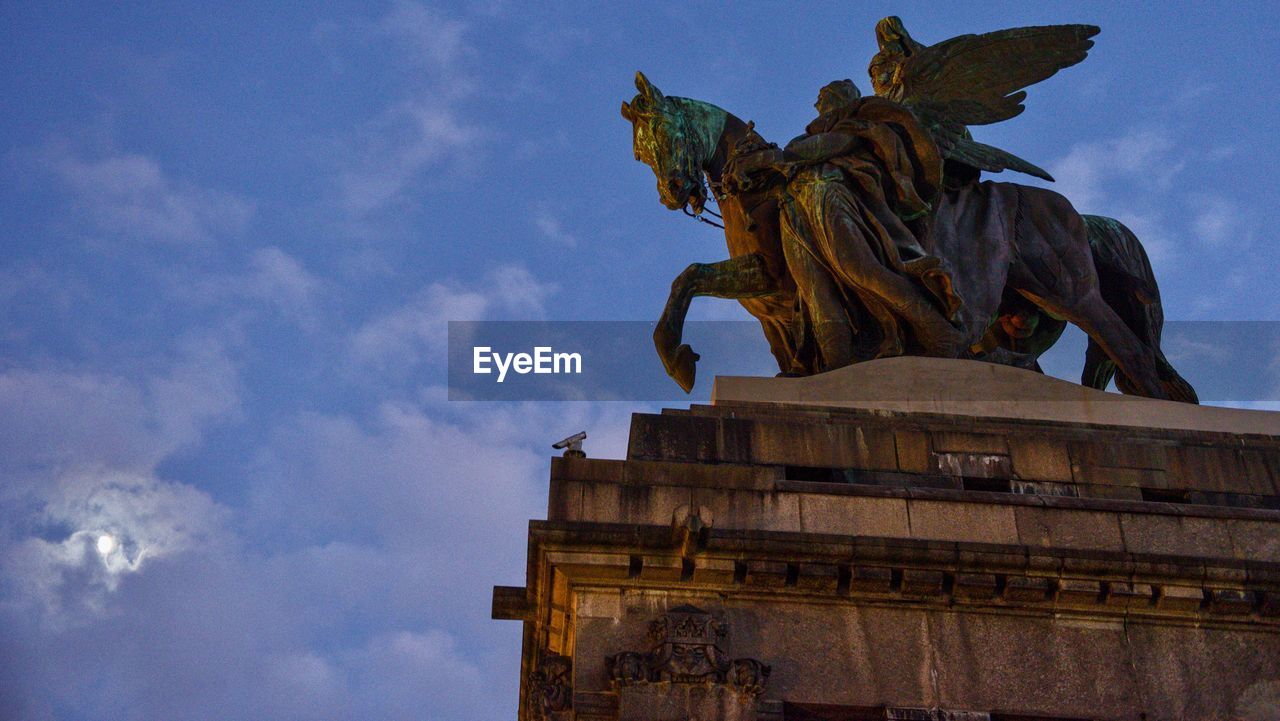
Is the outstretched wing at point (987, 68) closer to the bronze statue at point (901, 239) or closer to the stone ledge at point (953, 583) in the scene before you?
the bronze statue at point (901, 239)

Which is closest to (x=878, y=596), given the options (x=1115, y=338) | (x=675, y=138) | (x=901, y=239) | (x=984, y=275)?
(x=901, y=239)

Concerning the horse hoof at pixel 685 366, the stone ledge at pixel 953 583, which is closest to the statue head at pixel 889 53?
the horse hoof at pixel 685 366

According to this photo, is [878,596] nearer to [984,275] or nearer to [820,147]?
[984,275]

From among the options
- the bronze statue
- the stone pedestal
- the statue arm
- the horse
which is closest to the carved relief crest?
the stone pedestal

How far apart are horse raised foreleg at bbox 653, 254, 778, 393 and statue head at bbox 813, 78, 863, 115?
2.64 metres

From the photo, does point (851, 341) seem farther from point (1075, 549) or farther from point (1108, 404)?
point (1075, 549)

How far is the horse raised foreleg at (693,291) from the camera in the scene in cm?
2264

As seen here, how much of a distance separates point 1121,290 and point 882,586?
28.9ft

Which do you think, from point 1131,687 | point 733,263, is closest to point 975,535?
point 1131,687

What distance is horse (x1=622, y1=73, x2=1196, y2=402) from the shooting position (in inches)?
891

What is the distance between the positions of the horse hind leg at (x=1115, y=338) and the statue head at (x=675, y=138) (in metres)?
4.78

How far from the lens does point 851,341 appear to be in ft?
71.3

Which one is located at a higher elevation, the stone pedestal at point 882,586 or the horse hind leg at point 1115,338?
the horse hind leg at point 1115,338

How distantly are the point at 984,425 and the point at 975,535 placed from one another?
204 centimetres
